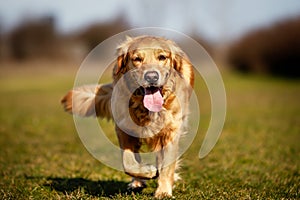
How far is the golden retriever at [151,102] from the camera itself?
13.4ft

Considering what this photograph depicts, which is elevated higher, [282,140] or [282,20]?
[282,20]

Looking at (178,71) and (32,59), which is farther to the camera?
(32,59)

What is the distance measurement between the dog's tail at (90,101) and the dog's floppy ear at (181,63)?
Result: 0.89m

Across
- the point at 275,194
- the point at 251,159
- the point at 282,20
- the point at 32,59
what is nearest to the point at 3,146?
the point at 251,159

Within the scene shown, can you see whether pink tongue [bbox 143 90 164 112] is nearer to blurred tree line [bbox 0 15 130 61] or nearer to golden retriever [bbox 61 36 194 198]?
golden retriever [bbox 61 36 194 198]

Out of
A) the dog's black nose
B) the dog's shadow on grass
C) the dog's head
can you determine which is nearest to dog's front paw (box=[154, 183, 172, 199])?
the dog's shadow on grass

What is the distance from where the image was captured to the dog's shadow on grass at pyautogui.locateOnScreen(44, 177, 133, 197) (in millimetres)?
4430

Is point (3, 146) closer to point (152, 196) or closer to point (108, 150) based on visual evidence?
point (108, 150)

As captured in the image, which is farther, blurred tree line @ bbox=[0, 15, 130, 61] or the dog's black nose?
blurred tree line @ bbox=[0, 15, 130, 61]

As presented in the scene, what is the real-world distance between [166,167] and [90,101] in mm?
1309

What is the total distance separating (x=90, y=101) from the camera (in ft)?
16.6

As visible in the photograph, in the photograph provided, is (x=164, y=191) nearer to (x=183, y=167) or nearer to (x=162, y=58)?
(x=162, y=58)

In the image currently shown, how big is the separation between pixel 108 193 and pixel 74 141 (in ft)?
13.0

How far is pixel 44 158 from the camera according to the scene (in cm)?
642
